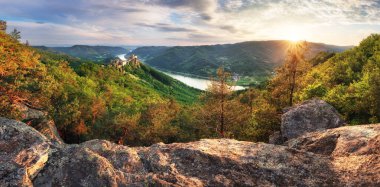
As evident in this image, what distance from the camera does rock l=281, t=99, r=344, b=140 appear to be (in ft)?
105

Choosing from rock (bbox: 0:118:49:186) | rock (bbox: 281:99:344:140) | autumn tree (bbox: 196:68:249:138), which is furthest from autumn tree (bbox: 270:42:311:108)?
rock (bbox: 0:118:49:186)

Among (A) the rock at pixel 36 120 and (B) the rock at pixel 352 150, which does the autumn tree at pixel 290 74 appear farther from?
(A) the rock at pixel 36 120

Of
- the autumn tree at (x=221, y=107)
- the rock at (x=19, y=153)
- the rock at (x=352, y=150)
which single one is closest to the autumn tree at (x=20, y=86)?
the rock at (x=19, y=153)

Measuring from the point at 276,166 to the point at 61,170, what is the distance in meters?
11.0

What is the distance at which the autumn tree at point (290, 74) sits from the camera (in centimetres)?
4684

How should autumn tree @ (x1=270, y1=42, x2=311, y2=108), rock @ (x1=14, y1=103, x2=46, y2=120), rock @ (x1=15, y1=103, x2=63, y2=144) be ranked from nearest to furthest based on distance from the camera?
rock @ (x1=15, y1=103, x2=63, y2=144)
rock @ (x1=14, y1=103, x2=46, y2=120)
autumn tree @ (x1=270, y1=42, x2=311, y2=108)

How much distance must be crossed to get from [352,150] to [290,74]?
3332 centimetres

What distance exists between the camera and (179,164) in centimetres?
1639

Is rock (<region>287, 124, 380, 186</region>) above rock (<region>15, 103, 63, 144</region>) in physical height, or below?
above

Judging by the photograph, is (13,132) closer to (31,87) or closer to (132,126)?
(31,87)

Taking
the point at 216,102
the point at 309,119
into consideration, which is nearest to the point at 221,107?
the point at 216,102

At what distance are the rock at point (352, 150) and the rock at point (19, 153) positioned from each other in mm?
14884

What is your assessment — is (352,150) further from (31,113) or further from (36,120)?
(31,113)

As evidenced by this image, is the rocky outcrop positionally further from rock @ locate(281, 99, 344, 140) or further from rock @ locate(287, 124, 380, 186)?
rock @ locate(281, 99, 344, 140)
